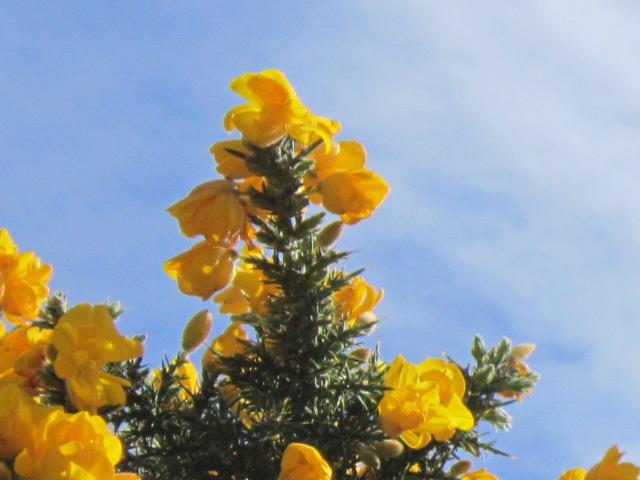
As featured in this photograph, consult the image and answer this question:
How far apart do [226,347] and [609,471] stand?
Result: 0.81m

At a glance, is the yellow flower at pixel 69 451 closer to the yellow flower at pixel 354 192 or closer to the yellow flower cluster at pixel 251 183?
the yellow flower cluster at pixel 251 183

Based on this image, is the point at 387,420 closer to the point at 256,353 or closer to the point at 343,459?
the point at 343,459

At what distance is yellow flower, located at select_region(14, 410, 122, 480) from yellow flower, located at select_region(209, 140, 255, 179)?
536 millimetres

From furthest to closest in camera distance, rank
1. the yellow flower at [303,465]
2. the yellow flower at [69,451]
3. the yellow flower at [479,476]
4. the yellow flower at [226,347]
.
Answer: the yellow flower at [226,347], the yellow flower at [479,476], the yellow flower at [303,465], the yellow flower at [69,451]

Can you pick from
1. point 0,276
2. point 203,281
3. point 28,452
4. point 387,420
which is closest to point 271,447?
point 387,420

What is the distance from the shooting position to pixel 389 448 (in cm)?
141

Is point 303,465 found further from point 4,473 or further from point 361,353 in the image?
point 4,473

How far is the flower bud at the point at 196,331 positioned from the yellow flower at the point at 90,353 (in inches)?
8.3

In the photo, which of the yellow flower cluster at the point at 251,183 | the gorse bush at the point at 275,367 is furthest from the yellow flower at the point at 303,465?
the yellow flower cluster at the point at 251,183

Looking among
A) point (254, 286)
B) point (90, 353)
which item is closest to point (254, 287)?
point (254, 286)

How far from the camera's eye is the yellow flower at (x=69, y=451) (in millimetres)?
1108

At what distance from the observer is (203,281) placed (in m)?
1.55

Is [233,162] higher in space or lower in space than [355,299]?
higher

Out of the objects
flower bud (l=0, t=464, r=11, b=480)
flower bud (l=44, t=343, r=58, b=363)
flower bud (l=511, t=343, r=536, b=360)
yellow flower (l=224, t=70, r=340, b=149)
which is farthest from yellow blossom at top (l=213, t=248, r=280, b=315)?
flower bud (l=0, t=464, r=11, b=480)
